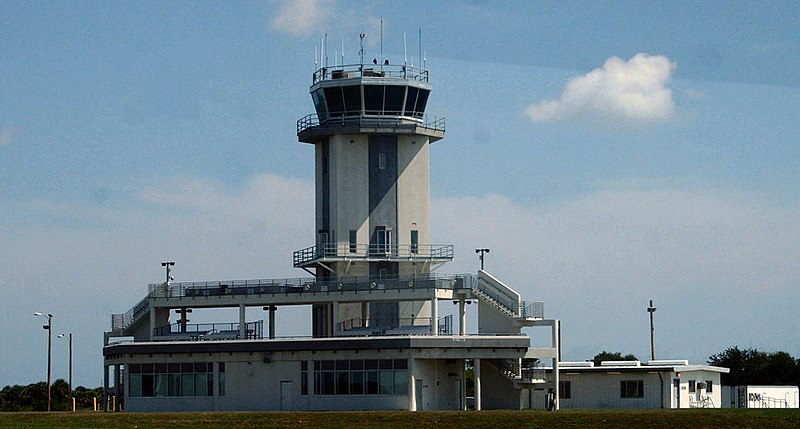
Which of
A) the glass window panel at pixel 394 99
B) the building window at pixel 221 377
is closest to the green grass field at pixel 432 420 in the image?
the building window at pixel 221 377

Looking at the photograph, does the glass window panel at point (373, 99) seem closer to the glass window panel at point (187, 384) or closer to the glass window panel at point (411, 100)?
the glass window panel at point (411, 100)

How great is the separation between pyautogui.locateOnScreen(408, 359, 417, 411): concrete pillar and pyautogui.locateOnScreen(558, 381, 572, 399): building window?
1136 cm

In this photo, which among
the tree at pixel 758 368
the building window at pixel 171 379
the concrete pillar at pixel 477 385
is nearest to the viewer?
the concrete pillar at pixel 477 385

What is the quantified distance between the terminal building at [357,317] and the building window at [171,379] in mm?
84

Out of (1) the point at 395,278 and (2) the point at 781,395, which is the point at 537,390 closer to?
(1) the point at 395,278

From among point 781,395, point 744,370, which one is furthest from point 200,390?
point 744,370

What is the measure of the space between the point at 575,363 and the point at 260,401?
2119 centimetres

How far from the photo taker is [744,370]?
419ft

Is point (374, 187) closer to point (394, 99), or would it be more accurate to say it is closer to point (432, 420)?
point (394, 99)

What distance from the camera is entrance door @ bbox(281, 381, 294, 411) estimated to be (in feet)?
294

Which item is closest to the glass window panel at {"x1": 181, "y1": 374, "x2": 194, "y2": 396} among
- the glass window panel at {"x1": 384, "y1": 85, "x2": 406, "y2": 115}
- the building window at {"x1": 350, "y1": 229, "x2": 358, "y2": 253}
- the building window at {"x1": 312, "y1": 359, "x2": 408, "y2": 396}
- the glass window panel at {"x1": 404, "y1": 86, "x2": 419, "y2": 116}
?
the building window at {"x1": 312, "y1": 359, "x2": 408, "y2": 396}

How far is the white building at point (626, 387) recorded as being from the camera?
93.0 meters

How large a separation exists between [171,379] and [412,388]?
15.8m

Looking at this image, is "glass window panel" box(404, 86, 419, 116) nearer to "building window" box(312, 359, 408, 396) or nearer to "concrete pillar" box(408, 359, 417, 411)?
"building window" box(312, 359, 408, 396)
